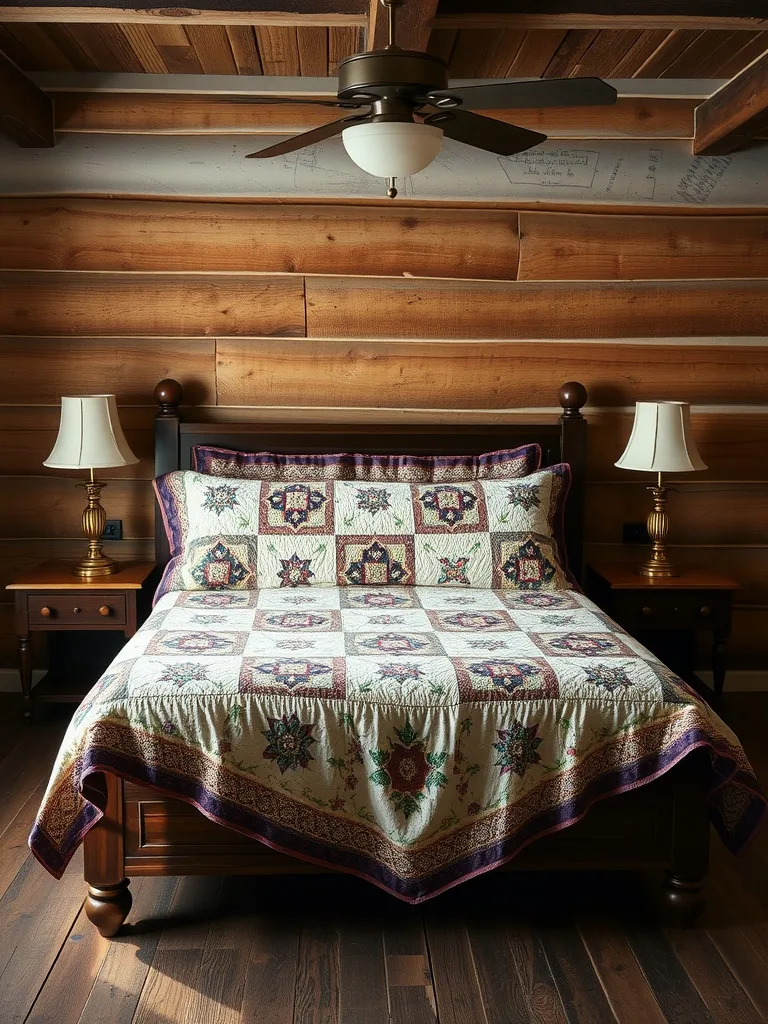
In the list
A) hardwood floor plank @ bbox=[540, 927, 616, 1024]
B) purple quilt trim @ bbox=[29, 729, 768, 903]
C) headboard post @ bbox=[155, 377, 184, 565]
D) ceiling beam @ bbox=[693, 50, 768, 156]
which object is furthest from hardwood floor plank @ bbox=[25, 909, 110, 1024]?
ceiling beam @ bbox=[693, 50, 768, 156]

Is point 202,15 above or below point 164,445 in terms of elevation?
above

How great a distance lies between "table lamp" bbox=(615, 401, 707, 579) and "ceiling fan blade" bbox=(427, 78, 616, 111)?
1.76 m

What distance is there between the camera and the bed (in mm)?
2377

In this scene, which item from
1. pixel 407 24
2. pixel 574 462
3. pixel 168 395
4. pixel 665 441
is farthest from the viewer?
pixel 574 462

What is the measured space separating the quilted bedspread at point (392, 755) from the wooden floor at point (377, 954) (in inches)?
7.6

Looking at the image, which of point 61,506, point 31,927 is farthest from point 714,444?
point 31,927

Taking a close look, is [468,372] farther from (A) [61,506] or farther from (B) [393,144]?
(B) [393,144]

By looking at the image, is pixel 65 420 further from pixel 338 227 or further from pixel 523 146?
pixel 523 146

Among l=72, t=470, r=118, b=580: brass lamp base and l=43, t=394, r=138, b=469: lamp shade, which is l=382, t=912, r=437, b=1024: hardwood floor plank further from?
l=43, t=394, r=138, b=469: lamp shade

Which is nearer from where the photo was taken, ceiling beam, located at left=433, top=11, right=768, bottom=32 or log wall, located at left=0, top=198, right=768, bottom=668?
ceiling beam, located at left=433, top=11, right=768, bottom=32

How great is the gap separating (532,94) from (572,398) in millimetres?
1899

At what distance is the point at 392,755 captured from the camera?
2387 millimetres

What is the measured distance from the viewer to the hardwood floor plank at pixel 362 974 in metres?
2.16

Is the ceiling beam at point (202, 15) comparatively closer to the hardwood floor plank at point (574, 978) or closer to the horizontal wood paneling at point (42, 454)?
the horizontal wood paneling at point (42, 454)
